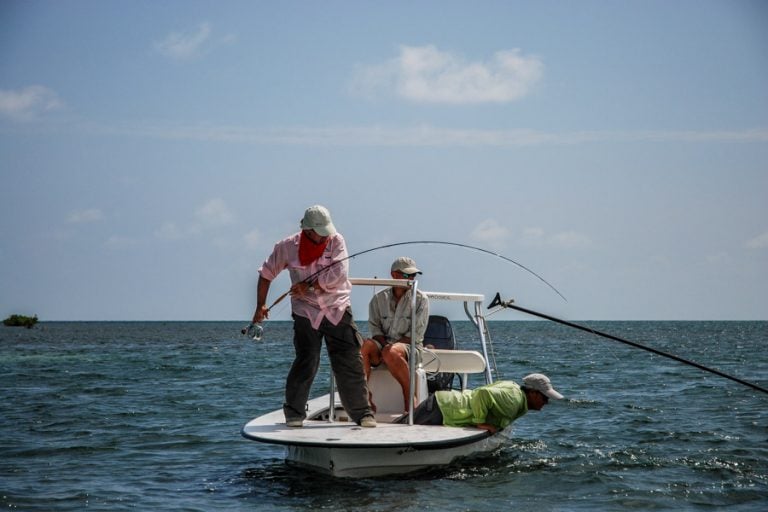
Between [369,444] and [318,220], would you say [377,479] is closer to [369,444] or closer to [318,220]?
[369,444]

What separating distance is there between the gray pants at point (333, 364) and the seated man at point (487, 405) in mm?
683

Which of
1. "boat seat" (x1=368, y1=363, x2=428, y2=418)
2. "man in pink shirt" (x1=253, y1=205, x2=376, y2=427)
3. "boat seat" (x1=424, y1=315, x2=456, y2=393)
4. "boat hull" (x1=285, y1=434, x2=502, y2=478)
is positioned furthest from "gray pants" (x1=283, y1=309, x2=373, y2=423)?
"boat seat" (x1=424, y1=315, x2=456, y2=393)

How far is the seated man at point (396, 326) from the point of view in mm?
9953

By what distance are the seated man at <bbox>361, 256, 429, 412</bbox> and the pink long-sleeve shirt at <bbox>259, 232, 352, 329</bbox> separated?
2.99ft

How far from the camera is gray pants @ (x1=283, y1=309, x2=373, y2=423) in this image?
29.9ft

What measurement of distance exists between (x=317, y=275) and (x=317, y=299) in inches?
8.9

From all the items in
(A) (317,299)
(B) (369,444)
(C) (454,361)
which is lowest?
(B) (369,444)

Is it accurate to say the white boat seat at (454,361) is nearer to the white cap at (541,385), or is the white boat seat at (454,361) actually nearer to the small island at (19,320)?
the white cap at (541,385)

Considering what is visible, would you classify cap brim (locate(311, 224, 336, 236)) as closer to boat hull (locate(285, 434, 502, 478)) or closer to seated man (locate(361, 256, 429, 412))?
seated man (locate(361, 256, 429, 412))

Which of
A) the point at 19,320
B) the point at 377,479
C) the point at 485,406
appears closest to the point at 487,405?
the point at 485,406

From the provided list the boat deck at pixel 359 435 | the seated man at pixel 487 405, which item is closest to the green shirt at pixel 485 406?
the seated man at pixel 487 405

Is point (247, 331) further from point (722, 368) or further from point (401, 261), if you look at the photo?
point (722, 368)

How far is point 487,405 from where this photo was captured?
9672 mm

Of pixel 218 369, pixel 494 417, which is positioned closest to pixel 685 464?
pixel 494 417
